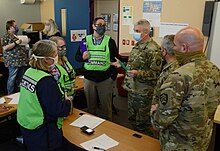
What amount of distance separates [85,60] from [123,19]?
6.98 feet

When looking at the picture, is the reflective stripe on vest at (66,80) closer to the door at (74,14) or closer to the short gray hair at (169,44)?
the short gray hair at (169,44)

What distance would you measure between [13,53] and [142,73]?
2.76 metres

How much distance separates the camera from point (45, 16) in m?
7.13

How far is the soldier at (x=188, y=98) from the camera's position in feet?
4.92

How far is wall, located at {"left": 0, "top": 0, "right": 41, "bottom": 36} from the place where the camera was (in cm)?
615

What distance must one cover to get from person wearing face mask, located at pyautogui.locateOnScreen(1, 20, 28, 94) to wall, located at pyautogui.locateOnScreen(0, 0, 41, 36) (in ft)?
6.81

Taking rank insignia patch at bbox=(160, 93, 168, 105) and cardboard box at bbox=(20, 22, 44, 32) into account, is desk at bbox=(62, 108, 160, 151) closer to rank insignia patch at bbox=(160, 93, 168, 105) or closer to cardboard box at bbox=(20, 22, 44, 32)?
rank insignia patch at bbox=(160, 93, 168, 105)

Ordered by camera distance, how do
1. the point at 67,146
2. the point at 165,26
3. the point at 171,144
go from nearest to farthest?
the point at 171,144 → the point at 67,146 → the point at 165,26

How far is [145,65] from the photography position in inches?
108

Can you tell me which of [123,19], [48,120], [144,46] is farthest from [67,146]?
[123,19]

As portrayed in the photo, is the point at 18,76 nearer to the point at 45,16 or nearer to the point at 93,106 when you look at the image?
the point at 93,106

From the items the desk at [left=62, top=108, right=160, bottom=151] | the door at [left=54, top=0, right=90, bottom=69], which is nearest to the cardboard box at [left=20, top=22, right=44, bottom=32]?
the door at [left=54, top=0, right=90, bottom=69]

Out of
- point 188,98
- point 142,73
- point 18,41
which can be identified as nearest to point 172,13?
point 142,73

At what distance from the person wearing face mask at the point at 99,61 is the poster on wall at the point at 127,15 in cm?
177
